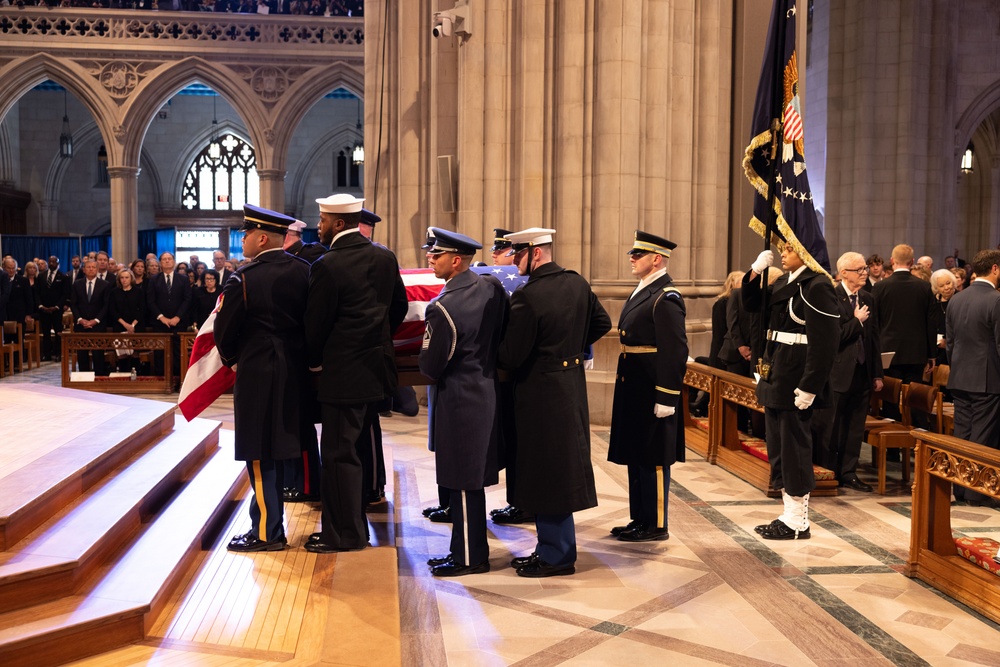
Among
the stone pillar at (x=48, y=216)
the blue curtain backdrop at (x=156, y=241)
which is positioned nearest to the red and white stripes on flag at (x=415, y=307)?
the blue curtain backdrop at (x=156, y=241)

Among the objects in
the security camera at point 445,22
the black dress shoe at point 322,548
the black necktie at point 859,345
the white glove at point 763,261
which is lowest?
the black dress shoe at point 322,548

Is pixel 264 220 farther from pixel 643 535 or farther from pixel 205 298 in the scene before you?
pixel 205 298

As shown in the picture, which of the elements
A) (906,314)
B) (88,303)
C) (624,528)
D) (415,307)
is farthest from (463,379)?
(88,303)

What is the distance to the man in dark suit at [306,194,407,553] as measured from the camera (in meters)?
4.51

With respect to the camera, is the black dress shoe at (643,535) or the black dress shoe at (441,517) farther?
the black dress shoe at (441,517)

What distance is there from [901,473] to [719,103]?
4.58 meters

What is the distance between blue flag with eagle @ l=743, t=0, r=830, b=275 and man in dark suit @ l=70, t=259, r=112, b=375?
8.92 m

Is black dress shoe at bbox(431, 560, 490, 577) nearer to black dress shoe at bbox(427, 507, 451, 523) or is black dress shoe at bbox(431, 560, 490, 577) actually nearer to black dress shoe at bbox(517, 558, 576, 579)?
black dress shoe at bbox(517, 558, 576, 579)

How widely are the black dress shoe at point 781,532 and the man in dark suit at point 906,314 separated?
339 centimetres

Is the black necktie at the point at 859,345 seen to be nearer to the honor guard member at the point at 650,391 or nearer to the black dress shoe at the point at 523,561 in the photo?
the honor guard member at the point at 650,391

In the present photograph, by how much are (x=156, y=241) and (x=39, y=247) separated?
3.00m

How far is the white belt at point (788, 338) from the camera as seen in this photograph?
215 inches

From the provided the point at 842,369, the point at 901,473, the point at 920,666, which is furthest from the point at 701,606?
the point at 901,473

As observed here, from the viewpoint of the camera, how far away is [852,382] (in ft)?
22.7
